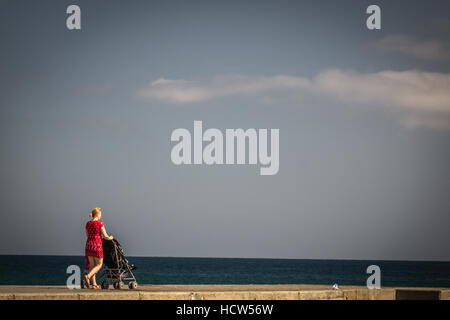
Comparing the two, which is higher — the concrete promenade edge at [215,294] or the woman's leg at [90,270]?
the woman's leg at [90,270]

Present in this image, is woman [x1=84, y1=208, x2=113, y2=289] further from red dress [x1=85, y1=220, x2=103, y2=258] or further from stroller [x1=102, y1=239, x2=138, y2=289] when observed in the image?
stroller [x1=102, y1=239, x2=138, y2=289]

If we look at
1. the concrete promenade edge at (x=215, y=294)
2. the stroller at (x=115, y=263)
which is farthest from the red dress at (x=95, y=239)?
the concrete promenade edge at (x=215, y=294)

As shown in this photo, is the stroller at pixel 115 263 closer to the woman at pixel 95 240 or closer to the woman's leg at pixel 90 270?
the woman at pixel 95 240

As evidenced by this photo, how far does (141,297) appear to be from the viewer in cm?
1153

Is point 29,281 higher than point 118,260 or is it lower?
lower

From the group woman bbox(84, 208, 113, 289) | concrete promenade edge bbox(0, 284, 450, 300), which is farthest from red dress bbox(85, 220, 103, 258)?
concrete promenade edge bbox(0, 284, 450, 300)

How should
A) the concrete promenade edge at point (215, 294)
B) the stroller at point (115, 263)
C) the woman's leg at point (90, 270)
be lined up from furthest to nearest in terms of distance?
the stroller at point (115, 263)
the woman's leg at point (90, 270)
the concrete promenade edge at point (215, 294)

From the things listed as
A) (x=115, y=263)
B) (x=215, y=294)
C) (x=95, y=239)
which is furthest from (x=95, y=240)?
(x=215, y=294)

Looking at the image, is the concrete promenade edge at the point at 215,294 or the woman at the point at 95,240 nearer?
the concrete promenade edge at the point at 215,294
